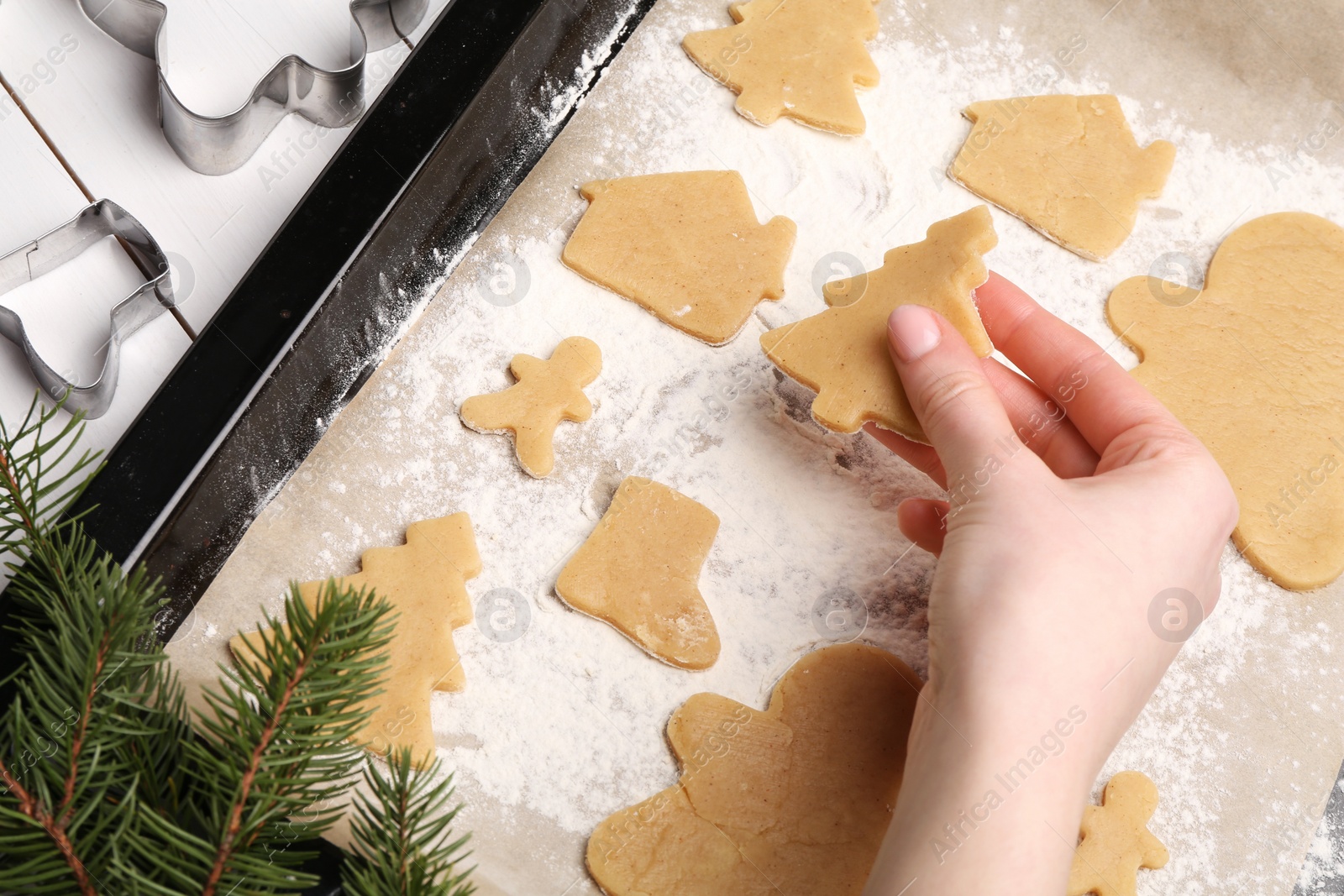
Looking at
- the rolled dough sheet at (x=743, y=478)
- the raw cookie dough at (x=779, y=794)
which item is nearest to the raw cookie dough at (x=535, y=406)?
the rolled dough sheet at (x=743, y=478)

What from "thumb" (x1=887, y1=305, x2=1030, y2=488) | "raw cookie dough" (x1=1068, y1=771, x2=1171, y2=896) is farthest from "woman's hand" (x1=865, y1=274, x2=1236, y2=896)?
"raw cookie dough" (x1=1068, y1=771, x2=1171, y2=896)

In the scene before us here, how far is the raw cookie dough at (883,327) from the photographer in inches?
43.4

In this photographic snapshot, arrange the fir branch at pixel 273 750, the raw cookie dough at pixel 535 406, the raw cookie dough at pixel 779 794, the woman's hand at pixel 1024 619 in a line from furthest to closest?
the raw cookie dough at pixel 535 406 → the raw cookie dough at pixel 779 794 → the woman's hand at pixel 1024 619 → the fir branch at pixel 273 750

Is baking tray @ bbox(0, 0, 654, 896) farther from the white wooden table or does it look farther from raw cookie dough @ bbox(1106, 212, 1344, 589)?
raw cookie dough @ bbox(1106, 212, 1344, 589)

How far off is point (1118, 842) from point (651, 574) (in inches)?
25.1

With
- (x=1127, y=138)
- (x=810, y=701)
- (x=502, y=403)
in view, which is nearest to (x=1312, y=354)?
(x=1127, y=138)

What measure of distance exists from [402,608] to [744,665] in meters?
0.41

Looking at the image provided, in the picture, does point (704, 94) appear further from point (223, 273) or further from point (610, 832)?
point (610, 832)

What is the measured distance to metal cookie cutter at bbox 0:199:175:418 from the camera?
3.67 feet

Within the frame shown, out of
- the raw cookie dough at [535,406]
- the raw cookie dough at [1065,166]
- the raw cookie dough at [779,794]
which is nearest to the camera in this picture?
the raw cookie dough at [779,794]

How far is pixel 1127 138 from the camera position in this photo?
1396 millimetres

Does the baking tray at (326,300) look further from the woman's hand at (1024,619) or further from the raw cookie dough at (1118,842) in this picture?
the raw cookie dough at (1118,842)

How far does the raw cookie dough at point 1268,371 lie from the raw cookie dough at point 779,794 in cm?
53

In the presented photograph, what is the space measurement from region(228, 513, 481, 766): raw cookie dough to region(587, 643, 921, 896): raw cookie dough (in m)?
0.25
